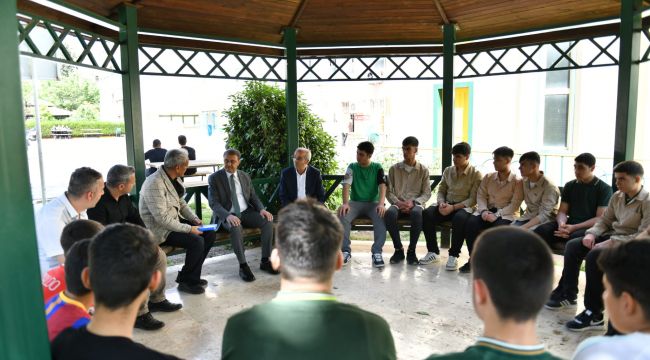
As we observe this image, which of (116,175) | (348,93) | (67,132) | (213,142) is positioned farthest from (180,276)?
(67,132)

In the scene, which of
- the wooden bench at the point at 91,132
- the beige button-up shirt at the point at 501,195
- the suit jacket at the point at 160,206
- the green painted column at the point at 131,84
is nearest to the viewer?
the suit jacket at the point at 160,206

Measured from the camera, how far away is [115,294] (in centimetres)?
155

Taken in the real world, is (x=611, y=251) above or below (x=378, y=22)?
below

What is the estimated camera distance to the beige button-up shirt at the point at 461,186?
225 inches

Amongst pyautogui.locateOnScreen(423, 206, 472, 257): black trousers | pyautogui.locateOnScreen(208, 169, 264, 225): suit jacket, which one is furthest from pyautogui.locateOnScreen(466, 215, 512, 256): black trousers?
pyautogui.locateOnScreen(208, 169, 264, 225): suit jacket

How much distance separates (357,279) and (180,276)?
1824mm

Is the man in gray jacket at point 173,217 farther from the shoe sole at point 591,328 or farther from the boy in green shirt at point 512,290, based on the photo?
the boy in green shirt at point 512,290

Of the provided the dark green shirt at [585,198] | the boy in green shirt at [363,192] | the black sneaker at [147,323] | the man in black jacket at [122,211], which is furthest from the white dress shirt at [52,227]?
the dark green shirt at [585,198]

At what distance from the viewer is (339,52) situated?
22.8 feet

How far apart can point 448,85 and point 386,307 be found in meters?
3.23

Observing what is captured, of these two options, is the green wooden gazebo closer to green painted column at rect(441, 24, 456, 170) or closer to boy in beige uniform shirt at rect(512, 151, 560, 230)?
green painted column at rect(441, 24, 456, 170)

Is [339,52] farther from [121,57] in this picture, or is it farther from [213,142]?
[213,142]

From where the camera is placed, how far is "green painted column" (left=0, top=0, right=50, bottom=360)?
1.43 m

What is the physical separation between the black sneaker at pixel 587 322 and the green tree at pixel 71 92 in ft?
116
